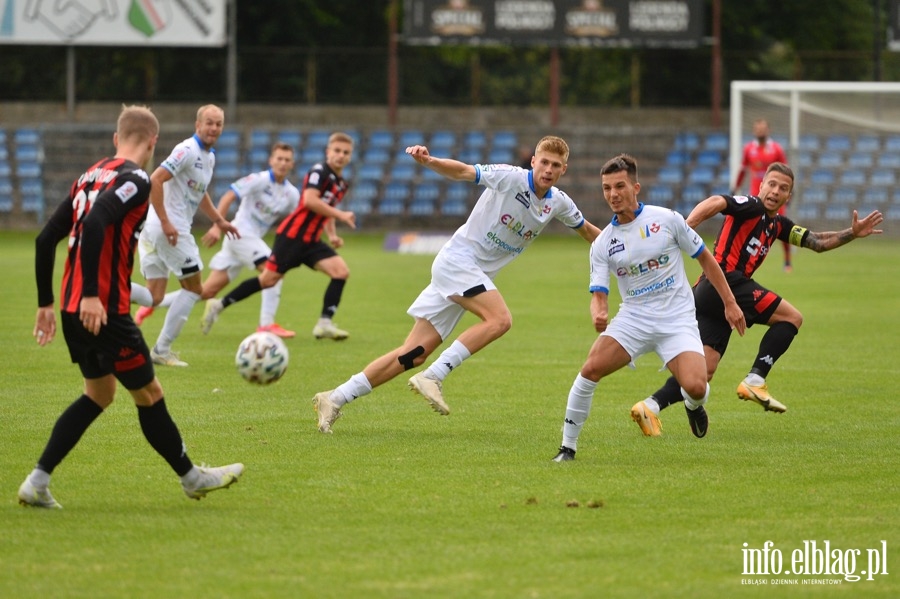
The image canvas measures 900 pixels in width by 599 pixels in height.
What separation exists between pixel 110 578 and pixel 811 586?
269cm

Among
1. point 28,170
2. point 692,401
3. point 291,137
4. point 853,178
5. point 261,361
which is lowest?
point 692,401

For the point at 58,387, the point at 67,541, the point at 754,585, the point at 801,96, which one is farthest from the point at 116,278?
the point at 801,96

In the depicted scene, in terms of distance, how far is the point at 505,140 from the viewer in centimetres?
3372

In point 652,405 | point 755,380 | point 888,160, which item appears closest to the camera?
point 652,405

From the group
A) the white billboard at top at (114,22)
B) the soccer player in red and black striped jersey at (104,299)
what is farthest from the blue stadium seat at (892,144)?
the soccer player in red and black striped jersey at (104,299)

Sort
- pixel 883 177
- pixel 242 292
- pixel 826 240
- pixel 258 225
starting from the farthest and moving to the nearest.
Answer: pixel 883 177, pixel 258 225, pixel 242 292, pixel 826 240

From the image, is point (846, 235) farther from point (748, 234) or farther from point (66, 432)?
point (66, 432)

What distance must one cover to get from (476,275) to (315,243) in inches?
207

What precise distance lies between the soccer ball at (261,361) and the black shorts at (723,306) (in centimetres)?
317

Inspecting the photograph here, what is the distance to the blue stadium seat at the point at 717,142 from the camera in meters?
33.7

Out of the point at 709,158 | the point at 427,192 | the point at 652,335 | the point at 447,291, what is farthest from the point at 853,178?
the point at 652,335

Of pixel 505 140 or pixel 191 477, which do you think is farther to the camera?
pixel 505 140

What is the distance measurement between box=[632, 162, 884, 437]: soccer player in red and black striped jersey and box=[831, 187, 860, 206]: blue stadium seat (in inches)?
861

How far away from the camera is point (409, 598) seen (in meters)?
4.78
